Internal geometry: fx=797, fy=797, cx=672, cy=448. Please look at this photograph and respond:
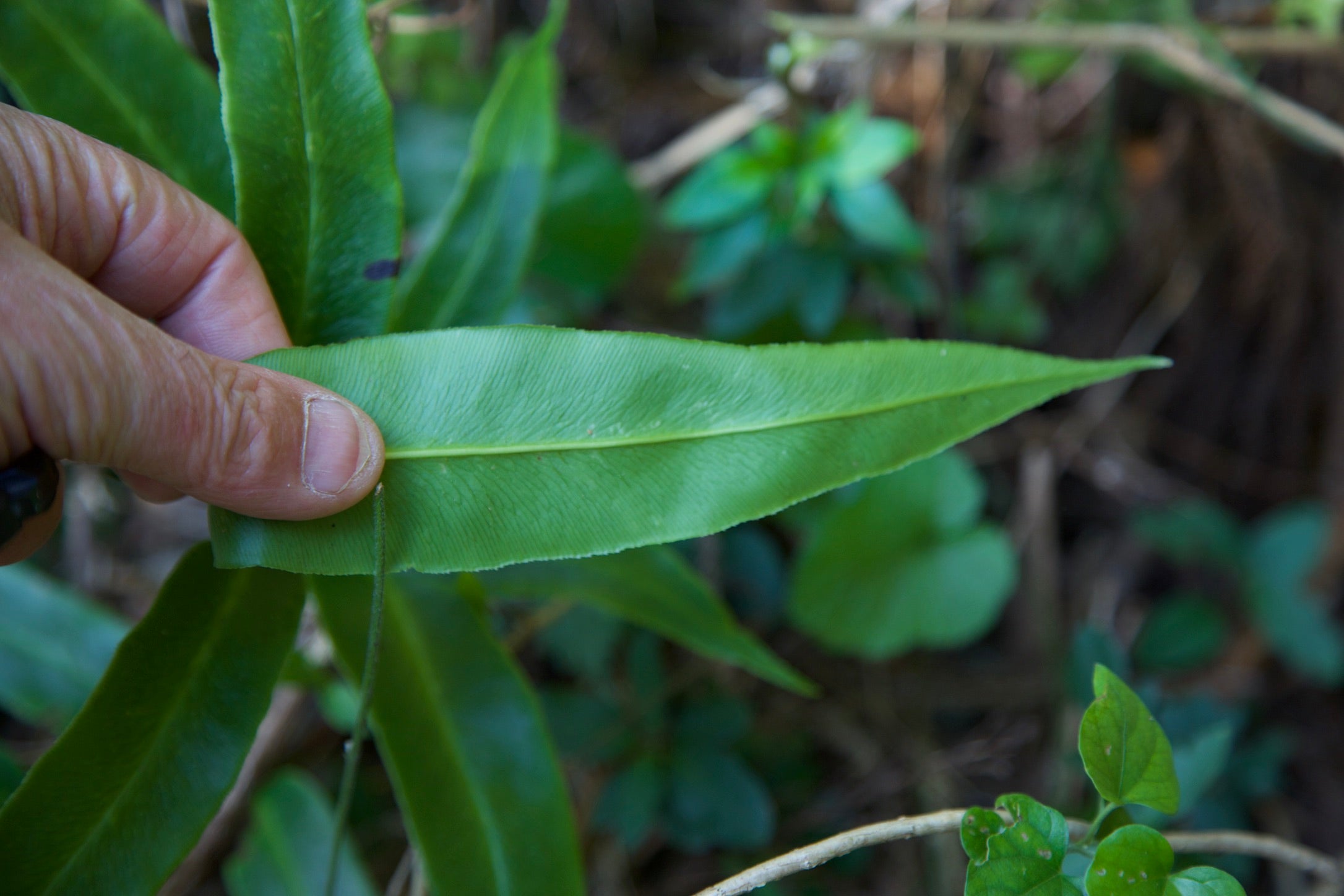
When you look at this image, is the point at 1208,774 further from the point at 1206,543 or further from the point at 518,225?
the point at 518,225

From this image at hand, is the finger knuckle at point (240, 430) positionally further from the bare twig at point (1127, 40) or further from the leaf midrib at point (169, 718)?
the bare twig at point (1127, 40)

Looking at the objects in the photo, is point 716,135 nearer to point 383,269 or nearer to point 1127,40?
point 1127,40

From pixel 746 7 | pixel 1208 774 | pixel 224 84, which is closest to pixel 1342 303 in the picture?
pixel 1208 774

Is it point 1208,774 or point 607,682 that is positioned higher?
point 1208,774

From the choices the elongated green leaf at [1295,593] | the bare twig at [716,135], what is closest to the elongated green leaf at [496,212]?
the bare twig at [716,135]

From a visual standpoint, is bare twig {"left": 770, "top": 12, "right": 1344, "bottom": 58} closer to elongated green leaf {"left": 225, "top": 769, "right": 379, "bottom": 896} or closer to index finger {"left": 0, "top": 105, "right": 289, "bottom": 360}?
index finger {"left": 0, "top": 105, "right": 289, "bottom": 360}

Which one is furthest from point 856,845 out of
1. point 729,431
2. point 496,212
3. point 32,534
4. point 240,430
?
point 496,212

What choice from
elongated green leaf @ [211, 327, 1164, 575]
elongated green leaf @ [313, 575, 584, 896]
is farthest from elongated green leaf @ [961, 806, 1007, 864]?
elongated green leaf @ [313, 575, 584, 896]
